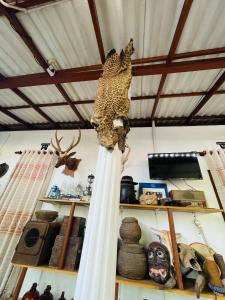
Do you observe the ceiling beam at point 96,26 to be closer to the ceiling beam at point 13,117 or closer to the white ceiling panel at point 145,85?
the white ceiling panel at point 145,85

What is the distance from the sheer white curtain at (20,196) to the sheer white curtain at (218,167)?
2705 mm

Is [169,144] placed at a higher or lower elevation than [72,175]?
higher

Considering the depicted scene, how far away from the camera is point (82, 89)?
2.44 meters

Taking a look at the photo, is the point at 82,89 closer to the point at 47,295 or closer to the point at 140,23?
the point at 140,23

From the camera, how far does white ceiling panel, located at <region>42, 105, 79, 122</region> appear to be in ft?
9.71

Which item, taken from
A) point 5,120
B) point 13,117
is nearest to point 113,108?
point 13,117

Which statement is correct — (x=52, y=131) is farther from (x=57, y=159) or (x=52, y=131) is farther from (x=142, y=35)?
(x=142, y=35)

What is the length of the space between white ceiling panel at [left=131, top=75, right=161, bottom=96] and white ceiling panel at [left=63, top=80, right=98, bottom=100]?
59cm

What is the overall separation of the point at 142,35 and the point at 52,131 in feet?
8.55

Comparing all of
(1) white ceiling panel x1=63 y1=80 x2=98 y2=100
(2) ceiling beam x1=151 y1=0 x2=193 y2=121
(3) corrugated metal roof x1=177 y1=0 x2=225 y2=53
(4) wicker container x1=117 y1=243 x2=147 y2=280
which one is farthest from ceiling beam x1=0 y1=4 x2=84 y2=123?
(4) wicker container x1=117 y1=243 x2=147 y2=280

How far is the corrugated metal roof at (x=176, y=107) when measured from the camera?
251 cm

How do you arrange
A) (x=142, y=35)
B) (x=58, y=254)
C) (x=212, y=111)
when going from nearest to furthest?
(x=142, y=35) → (x=58, y=254) → (x=212, y=111)

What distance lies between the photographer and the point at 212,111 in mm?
2672

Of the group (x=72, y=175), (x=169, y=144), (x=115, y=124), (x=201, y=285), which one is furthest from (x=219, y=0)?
(x=72, y=175)
